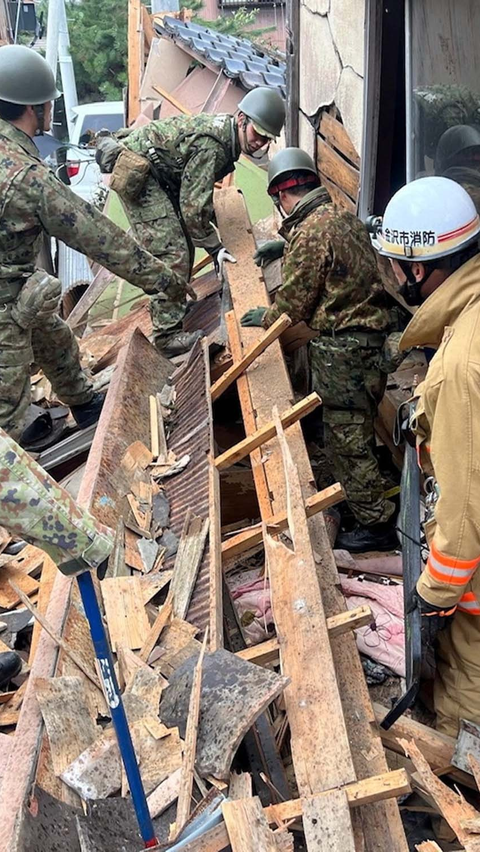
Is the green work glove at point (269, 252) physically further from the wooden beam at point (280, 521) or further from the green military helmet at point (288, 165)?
the wooden beam at point (280, 521)

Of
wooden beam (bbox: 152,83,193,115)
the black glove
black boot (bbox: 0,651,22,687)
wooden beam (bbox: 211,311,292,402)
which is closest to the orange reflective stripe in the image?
the black glove

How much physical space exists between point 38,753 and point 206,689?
1.85ft

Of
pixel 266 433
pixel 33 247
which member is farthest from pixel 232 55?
pixel 266 433

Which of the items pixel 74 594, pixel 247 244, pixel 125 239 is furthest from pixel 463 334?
pixel 247 244

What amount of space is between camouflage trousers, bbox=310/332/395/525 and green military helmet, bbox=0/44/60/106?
89.6 inches

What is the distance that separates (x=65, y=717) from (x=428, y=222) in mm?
2157

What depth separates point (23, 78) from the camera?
435 centimetres

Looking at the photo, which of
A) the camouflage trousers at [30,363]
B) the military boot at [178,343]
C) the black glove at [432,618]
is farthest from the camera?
the military boot at [178,343]

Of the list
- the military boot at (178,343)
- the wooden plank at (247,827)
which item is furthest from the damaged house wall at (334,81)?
the wooden plank at (247,827)

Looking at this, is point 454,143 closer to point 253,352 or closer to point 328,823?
point 253,352

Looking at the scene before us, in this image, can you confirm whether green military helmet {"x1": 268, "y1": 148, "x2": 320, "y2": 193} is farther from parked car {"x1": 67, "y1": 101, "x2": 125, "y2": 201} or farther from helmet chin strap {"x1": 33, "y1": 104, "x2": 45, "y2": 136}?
parked car {"x1": 67, "y1": 101, "x2": 125, "y2": 201}

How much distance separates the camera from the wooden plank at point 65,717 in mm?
2344

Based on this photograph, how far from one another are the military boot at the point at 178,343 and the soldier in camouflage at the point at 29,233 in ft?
1.60

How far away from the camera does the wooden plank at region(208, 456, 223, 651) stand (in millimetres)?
2808
